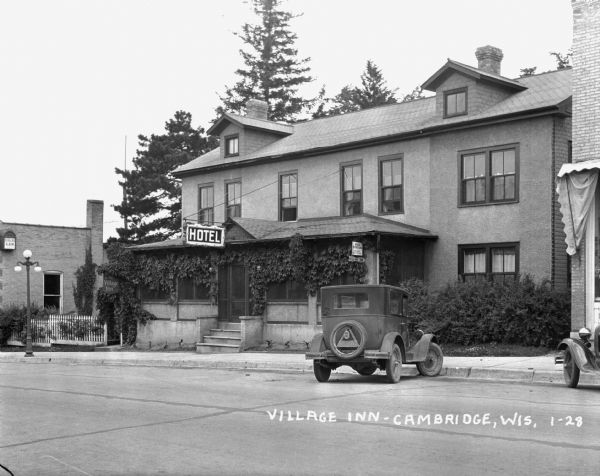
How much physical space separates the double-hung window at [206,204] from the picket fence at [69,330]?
597cm

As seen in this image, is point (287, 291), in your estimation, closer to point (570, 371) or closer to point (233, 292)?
point (233, 292)

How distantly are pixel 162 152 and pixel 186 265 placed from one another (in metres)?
31.1

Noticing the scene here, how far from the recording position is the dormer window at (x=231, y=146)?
32.3 metres

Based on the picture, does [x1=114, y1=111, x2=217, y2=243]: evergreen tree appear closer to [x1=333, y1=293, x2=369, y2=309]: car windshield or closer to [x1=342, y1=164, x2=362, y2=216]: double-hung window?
[x1=342, y1=164, x2=362, y2=216]: double-hung window

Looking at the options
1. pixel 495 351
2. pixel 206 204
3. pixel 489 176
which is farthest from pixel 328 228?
pixel 206 204

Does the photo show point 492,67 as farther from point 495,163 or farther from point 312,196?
point 312,196

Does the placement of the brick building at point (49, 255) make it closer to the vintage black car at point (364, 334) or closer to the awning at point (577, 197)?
the vintage black car at point (364, 334)

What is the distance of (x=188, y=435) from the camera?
29.8ft

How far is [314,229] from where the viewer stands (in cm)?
2586

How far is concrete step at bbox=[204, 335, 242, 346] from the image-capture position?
85.6 ft

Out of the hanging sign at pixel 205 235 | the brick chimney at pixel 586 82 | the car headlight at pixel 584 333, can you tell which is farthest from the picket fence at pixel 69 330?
the car headlight at pixel 584 333

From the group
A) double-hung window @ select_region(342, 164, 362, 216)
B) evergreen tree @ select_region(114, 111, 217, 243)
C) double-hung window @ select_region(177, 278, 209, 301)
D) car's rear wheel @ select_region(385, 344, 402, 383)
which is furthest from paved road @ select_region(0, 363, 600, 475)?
evergreen tree @ select_region(114, 111, 217, 243)

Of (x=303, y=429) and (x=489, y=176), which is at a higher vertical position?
(x=489, y=176)

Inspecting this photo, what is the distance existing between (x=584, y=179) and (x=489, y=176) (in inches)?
213
